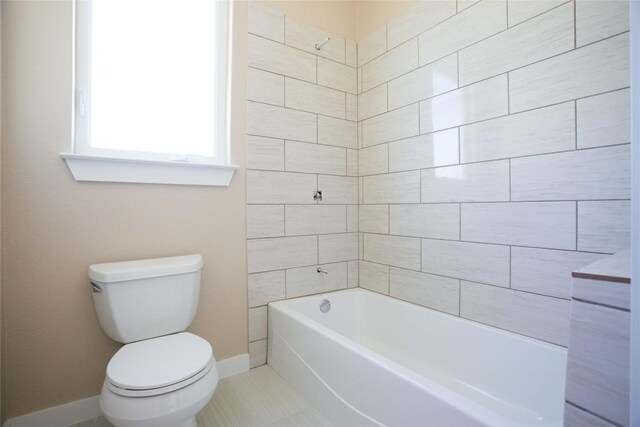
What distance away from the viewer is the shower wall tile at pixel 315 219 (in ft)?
6.94

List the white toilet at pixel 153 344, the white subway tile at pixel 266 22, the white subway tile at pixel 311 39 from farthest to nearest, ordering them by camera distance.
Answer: the white subway tile at pixel 311 39 < the white subway tile at pixel 266 22 < the white toilet at pixel 153 344

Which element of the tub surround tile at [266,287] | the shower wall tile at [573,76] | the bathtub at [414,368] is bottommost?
the bathtub at [414,368]

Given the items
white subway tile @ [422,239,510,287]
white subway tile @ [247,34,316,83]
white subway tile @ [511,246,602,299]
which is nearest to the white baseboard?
white subway tile @ [422,239,510,287]

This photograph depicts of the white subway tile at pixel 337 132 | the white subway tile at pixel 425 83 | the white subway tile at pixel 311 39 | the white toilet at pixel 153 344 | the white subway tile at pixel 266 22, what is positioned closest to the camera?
the white toilet at pixel 153 344

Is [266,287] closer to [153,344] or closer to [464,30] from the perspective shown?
[153,344]

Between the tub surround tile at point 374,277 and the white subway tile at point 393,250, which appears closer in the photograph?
the white subway tile at point 393,250

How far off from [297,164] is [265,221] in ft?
1.47

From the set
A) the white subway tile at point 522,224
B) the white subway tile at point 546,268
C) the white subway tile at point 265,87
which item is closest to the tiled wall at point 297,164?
the white subway tile at point 265,87

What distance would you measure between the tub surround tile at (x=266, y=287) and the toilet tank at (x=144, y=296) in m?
0.44

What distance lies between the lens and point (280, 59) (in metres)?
2.06

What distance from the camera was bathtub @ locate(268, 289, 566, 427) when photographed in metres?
1.11

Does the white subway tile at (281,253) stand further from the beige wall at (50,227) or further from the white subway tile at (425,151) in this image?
the white subway tile at (425,151)

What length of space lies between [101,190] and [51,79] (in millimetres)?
538

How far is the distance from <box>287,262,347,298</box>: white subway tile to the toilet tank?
2.28 ft
